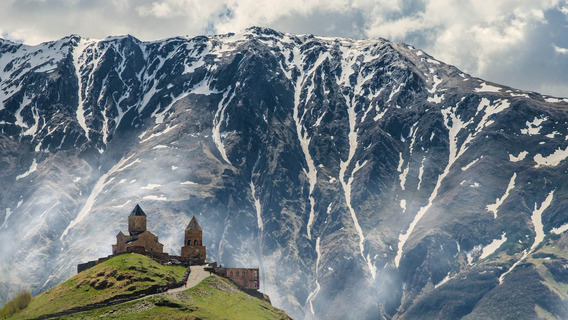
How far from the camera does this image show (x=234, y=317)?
199875 millimetres

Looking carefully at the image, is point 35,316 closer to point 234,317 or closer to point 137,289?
point 137,289

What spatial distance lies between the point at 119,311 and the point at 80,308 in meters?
9.77

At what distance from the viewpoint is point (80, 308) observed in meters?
193

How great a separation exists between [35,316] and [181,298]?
30.1 metres

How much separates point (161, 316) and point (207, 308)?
1561 cm

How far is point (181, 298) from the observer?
19988cm

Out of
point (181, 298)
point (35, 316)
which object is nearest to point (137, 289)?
point (181, 298)

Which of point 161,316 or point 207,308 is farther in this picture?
point 207,308

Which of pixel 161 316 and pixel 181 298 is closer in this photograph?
pixel 161 316

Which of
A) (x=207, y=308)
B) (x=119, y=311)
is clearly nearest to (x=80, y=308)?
(x=119, y=311)

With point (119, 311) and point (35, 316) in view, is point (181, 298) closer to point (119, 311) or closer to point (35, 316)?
point (119, 311)

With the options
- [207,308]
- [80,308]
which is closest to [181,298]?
[207,308]

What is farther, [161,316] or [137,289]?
[137,289]

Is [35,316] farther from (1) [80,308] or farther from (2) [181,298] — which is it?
(2) [181,298]
